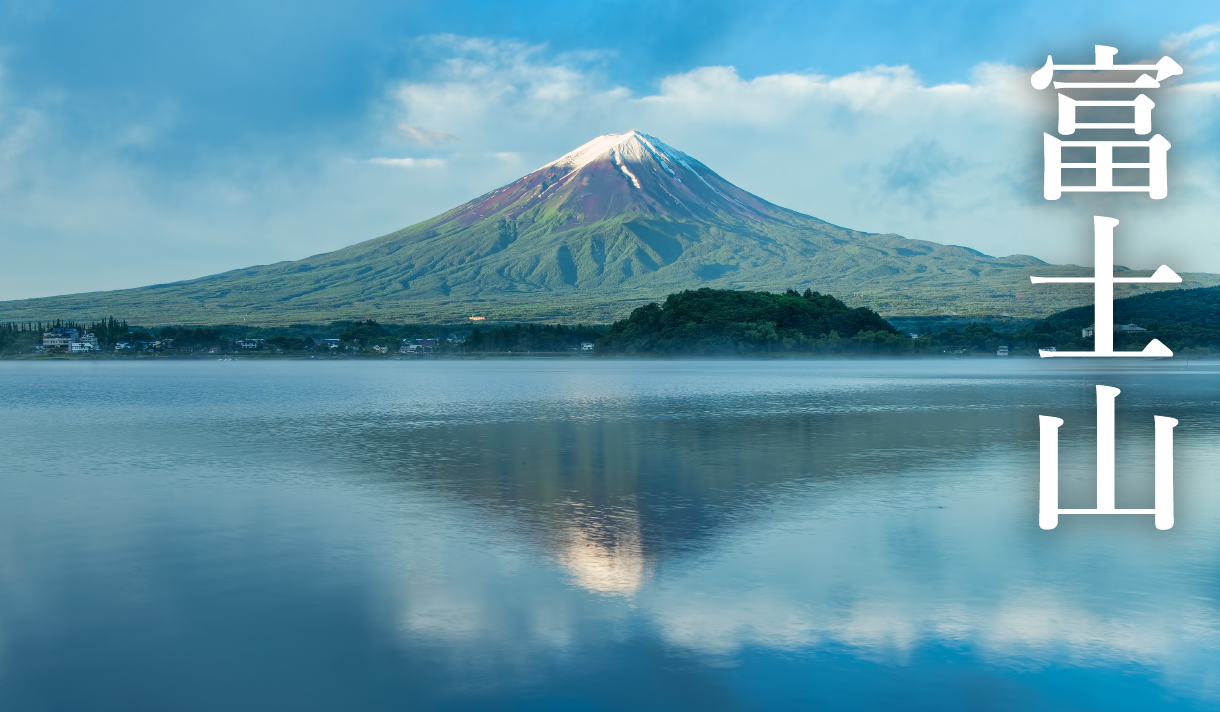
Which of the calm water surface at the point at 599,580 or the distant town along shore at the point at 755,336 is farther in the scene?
the distant town along shore at the point at 755,336

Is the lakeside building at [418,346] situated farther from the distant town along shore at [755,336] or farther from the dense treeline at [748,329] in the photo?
the dense treeline at [748,329]

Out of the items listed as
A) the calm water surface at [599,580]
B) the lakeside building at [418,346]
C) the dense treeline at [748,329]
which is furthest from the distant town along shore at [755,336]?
the calm water surface at [599,580]

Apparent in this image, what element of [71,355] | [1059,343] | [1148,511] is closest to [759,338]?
[1059,343]

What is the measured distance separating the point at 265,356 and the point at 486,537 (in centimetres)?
16937

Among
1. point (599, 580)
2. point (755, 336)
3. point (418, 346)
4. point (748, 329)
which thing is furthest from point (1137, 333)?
point (599, 580)

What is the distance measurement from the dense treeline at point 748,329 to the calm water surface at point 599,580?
4956 inches

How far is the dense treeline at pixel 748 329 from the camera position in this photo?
153 metres

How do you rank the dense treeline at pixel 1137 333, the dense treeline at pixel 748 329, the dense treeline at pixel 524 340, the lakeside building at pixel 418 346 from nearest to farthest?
the dense treeline at pixel 1137 333 → the dense treeline at pixel 748 329 → the dense treeline at pixel 524 340 → the lakeside building at pixel 418 346

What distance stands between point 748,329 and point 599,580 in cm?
14147

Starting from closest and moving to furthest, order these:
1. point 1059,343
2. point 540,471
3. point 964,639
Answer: point 964,639
point 540,471
point 1059,343

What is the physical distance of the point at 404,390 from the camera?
6338 centimetres

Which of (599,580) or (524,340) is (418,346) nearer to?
(524,340)

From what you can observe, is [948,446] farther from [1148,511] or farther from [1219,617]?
[1219,617]

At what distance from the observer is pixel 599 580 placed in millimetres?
12078
